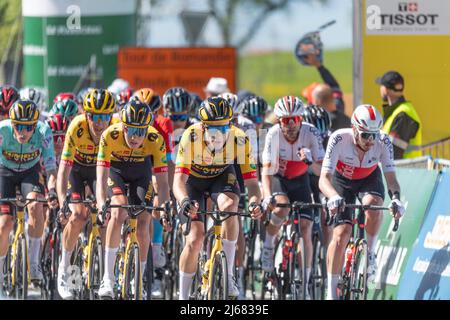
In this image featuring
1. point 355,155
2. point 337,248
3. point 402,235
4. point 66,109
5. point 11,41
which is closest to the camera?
point 337,248

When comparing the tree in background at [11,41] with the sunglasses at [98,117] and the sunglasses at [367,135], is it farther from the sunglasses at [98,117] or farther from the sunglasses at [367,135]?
the sunglasses at [367,135]

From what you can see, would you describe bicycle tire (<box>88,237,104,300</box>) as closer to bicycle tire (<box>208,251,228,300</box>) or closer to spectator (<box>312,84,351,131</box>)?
bicycle tire (<box>208,251,228,300</box>)

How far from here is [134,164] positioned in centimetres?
1437

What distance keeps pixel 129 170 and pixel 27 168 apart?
152cm

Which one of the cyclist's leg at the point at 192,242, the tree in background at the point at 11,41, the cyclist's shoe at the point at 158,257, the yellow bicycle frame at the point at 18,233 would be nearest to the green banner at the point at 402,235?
the cyclist's leg at the point at 192,242

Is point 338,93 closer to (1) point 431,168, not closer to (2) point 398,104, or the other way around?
(2) point 398,104

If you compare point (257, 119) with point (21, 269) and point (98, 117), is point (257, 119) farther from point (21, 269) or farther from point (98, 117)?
point (21, 269)

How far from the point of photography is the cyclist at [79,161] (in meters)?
14.8

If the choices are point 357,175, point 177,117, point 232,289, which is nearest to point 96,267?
point 232,289

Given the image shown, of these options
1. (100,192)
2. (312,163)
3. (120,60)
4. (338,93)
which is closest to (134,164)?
(100,192)

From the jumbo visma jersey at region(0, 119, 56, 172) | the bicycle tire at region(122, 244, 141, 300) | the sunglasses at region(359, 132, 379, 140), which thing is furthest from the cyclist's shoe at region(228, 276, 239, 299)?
the jumbo visma jersey at region(0, 119, 56, 172)

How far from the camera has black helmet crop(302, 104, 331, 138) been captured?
52.5 feet

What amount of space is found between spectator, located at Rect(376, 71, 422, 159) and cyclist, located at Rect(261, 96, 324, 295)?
2202 millimetres

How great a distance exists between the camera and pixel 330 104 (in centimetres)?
1800
